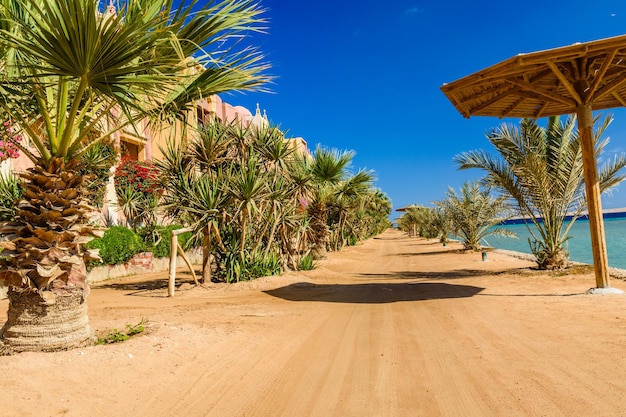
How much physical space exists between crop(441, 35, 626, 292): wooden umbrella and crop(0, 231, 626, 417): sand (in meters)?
1.79

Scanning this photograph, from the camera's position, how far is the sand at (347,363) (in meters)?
2.89

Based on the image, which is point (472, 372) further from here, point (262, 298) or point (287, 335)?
point (262, 298)

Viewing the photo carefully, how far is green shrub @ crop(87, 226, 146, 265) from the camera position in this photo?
41.1 ft

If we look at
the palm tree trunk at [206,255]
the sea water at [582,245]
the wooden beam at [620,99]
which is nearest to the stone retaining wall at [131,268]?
the palm tree trunk at [206,255]

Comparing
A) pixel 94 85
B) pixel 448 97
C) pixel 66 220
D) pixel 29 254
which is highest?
Answer: pixel 448 97

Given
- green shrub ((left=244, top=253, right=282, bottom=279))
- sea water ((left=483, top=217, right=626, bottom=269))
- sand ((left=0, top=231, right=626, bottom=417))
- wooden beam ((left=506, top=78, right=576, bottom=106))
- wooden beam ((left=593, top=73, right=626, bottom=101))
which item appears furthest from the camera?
sea water ((left=483, top=217, right=626, bottom=269))

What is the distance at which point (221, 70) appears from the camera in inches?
175

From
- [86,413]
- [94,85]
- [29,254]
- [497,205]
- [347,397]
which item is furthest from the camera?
[497,205]

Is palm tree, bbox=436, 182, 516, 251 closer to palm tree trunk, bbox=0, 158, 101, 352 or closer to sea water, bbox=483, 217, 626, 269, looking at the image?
sea water, bbox=483, 217, 626, 269

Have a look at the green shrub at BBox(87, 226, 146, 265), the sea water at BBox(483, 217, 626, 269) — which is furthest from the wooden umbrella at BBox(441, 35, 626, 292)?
the green shrub at BBox(87, 226, 146, 265)

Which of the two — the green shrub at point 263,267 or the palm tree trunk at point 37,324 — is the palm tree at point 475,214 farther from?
the palm tree trunk at point 37,324

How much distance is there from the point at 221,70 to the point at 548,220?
10.2m

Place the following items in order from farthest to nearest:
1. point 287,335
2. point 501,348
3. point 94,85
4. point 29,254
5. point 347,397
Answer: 1. point 287,335
2. point 501,348
3. point 29,254
4. point 94,85
5. point 347,397

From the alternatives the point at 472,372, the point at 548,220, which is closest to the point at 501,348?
the point at 472,372
